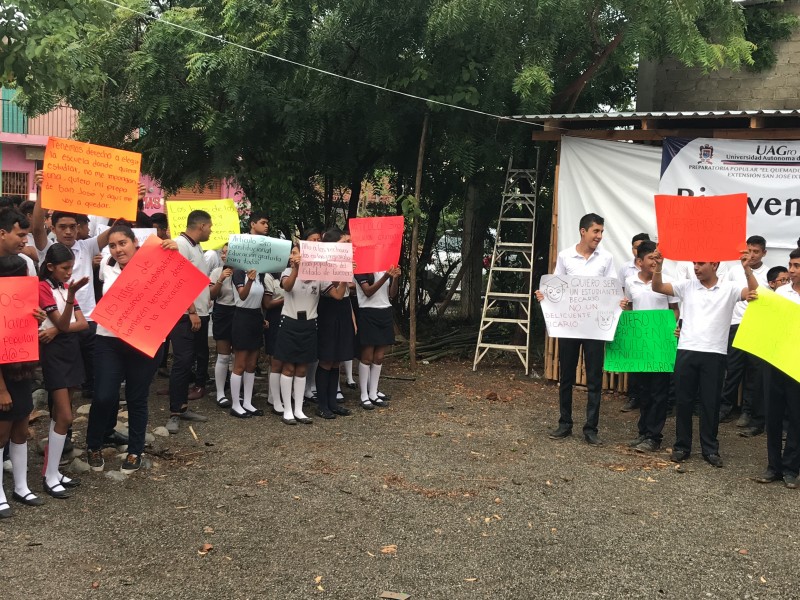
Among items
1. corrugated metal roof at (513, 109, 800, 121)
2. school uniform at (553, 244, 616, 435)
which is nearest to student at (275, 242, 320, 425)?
school uniform at (553, 244, 616, 435)

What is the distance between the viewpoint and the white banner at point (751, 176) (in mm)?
8867

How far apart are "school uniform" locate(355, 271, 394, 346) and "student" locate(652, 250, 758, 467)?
10.1 feet

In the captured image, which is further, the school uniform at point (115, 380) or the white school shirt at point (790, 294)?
the white school shirt at point (790, 294)

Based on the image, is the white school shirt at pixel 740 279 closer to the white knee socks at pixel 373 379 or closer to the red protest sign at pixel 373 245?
the red protest sign at pixel 373 245

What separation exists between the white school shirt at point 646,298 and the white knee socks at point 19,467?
545 centimetres

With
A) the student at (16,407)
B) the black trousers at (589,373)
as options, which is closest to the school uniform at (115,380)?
the student at (16,407)

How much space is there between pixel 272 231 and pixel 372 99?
7.96 feet

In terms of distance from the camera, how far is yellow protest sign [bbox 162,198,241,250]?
8.20m

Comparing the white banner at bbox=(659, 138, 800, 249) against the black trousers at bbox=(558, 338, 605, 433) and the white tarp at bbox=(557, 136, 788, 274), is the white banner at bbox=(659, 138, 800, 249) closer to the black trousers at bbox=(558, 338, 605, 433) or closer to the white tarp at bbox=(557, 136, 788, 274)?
the white tarp at bbox=(557, 136, 788, 274)

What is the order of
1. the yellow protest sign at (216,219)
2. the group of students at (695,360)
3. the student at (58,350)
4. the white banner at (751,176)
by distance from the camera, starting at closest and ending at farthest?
1. the student at (58,350)
2. the group of students at (695,360)
3. the yellow protest sign at (216,219)
4. the white banner at (751,176)

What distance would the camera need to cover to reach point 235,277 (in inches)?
317

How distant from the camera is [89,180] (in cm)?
647

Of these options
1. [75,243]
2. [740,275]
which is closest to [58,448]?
[75,243]

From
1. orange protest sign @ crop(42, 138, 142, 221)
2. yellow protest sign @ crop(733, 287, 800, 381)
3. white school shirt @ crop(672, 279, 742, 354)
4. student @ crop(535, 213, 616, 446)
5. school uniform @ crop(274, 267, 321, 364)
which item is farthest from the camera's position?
school uniform @ crop(274, 267, 321, 364)
